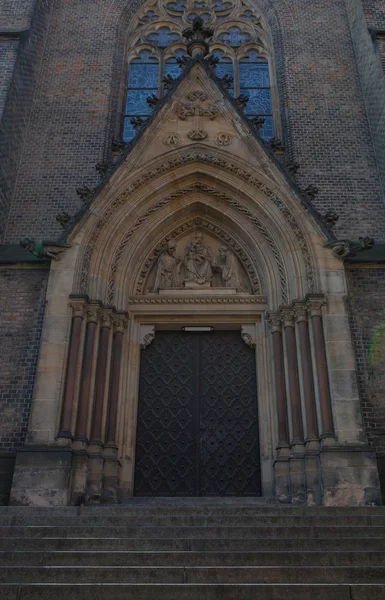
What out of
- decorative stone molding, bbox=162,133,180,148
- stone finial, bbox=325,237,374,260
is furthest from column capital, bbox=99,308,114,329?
stone finial, bbox=325,237,374,260

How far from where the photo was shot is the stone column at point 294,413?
28.6 ft

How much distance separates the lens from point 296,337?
31.7ft

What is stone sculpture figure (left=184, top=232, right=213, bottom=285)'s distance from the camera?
11.0m

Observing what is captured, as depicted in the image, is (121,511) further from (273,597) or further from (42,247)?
(42,247)

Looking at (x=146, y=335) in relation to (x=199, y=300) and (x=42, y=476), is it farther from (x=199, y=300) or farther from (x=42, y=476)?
(x=42, y=476)

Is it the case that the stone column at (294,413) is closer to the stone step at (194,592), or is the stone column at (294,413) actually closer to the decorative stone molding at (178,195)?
Result: the decorative stone molding at (178,195)

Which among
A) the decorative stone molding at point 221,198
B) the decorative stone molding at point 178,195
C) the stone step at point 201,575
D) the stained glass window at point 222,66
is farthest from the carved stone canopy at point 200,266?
the stone step at point 201,575

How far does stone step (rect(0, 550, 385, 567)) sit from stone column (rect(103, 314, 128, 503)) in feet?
12.1

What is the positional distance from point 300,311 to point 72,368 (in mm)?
3668

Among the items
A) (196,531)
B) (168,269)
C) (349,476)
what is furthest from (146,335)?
(196,531)

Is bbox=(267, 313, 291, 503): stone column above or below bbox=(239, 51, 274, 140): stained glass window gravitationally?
below

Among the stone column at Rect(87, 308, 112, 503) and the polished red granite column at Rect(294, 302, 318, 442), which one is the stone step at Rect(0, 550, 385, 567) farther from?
the polished red granite column at Rect(294, 302, 318, 442)

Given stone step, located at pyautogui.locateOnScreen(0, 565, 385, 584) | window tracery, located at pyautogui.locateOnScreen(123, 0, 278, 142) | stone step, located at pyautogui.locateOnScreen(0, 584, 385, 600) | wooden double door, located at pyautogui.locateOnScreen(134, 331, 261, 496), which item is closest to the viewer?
stone step, located at pyautogui.locateOnScreen(0, 584, 385, 600)

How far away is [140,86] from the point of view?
46.0 ft
